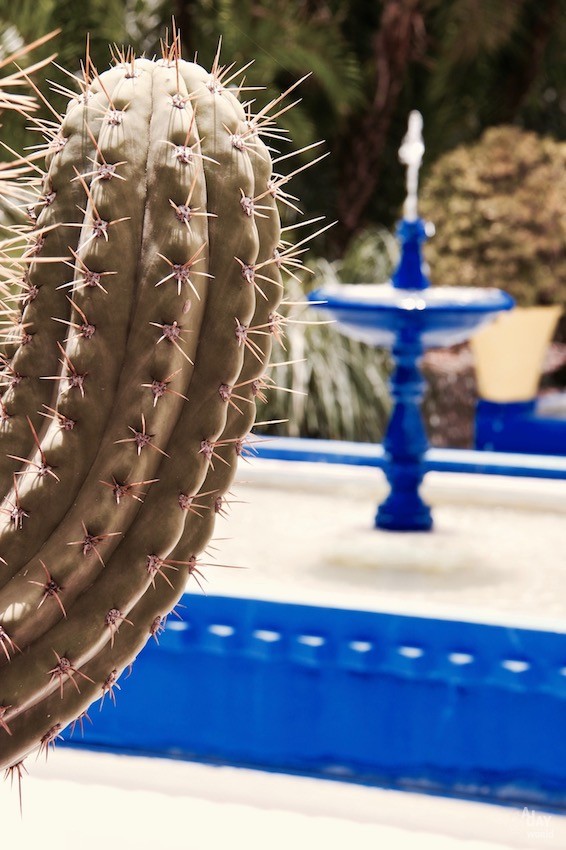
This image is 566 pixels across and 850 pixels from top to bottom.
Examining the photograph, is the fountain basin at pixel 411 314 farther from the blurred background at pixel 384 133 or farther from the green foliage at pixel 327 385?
the green foliage at pixel 327 385

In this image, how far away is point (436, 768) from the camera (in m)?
2.91

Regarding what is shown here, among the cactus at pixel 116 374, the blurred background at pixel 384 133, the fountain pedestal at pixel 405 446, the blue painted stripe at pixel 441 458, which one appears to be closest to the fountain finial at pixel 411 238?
the fountain pedestal at pixel 405 446

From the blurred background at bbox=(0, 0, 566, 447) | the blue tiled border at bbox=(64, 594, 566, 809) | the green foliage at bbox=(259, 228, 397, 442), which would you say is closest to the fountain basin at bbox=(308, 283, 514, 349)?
the blue tiled border at bbox=(64, 594, 566, 809)

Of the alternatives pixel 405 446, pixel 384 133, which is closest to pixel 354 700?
pixel 405 446

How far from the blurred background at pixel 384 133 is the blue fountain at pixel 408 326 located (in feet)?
5.43

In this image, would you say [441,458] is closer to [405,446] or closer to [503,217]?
[405,446]

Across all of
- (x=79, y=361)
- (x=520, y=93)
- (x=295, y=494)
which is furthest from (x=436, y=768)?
(x=520, y=93)

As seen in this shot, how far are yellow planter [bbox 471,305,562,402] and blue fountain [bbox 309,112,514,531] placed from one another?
2.87 meters

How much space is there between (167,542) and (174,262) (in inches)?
11.4

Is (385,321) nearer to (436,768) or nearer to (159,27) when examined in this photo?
(436,768)

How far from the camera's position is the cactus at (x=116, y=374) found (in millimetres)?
1358

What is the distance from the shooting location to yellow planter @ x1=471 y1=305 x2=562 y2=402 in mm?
7320

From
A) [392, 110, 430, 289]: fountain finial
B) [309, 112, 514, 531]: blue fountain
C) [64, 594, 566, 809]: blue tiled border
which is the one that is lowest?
[64, 594, 566, 809]: blue tiled border

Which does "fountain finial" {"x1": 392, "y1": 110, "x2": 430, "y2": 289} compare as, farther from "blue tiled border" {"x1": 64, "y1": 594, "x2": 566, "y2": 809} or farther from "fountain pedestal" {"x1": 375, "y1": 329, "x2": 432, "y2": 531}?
"blue tiled border" {"x1": 64, "y1": 594, "x2": 566, "y2": 809}
